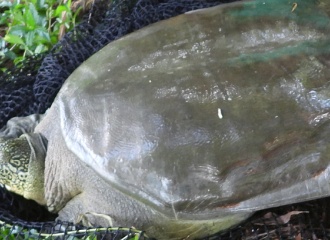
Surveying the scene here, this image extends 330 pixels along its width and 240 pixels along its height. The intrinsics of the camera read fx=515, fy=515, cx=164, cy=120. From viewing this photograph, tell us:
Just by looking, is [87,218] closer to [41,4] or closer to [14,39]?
[14,39]

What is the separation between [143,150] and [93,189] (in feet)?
0.77

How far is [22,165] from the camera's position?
148 cm

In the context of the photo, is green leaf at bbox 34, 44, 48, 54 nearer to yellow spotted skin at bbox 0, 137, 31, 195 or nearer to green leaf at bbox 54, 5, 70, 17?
green leaf at bbox 54, 5, 70, 17

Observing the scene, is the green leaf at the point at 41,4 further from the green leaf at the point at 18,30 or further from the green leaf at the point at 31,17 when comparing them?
the green leaf at the point at 18,30

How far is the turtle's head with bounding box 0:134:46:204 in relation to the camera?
1.48 metres

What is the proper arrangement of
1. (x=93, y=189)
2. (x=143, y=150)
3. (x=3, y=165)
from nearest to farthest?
(x=143, y=150) < (x=93, y=189) < (x=3, y=165)

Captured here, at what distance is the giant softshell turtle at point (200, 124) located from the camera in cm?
122

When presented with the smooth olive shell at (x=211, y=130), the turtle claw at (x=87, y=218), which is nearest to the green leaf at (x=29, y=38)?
the smooth olive shell at (x=211, y=130)

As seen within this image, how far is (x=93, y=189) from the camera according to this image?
137cm

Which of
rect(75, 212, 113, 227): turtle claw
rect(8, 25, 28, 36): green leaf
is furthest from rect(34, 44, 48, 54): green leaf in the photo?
rect(75, 212, 113, 227): turtle claw

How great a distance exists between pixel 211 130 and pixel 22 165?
590mm

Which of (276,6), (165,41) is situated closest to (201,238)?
(165,41)

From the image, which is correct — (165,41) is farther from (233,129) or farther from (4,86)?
(4,86)

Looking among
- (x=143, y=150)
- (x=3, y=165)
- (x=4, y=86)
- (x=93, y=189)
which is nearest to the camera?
(x=143, y=150)
